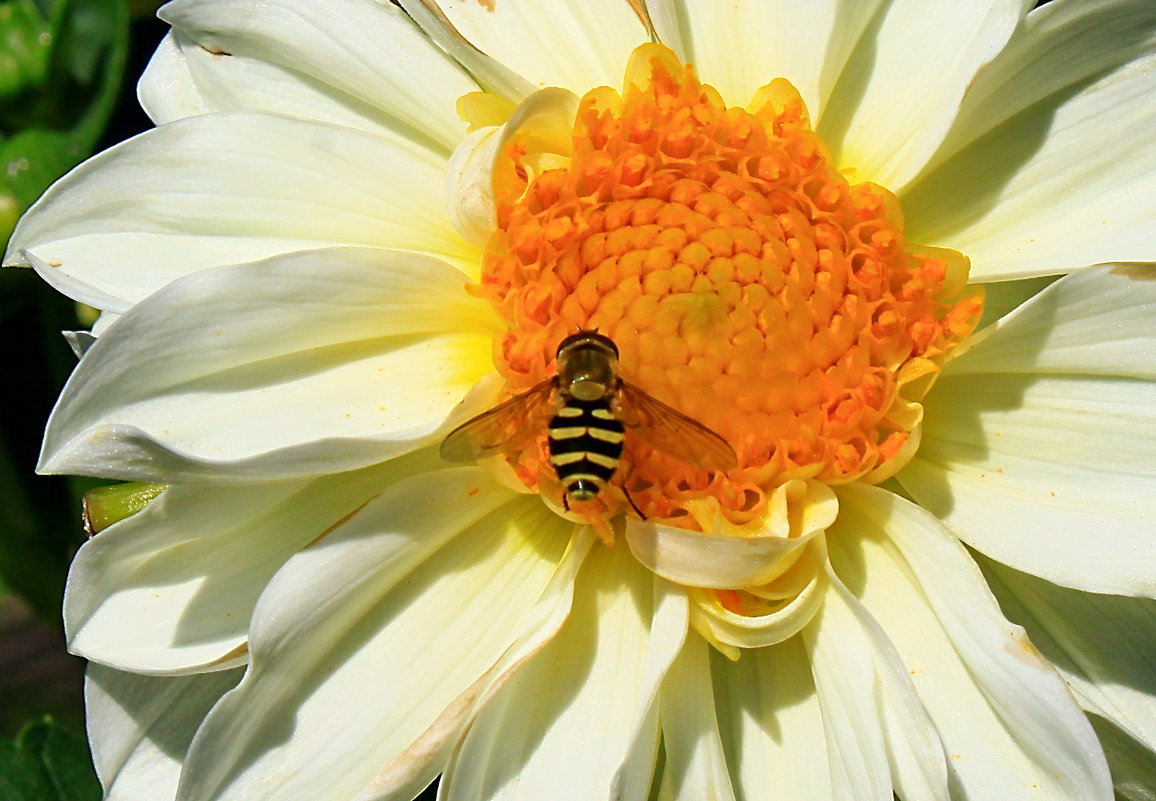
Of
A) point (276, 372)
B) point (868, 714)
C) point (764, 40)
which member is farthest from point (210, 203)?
point (868, 714)

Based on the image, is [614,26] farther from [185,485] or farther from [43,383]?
[43,383]

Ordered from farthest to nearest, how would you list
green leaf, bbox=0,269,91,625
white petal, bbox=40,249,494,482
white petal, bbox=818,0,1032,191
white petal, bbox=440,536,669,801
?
green leaf, bbox=0,269,91,625 < white petal, bbox=818,0,1032,191 < white petal, bbox=440,536,669,801 < white petal, bbox=40,249,494,482

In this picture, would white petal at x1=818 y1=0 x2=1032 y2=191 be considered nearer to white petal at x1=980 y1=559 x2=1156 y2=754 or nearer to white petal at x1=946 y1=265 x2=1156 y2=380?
white petal at x1=946 y1=265 x2=1156 y2=380

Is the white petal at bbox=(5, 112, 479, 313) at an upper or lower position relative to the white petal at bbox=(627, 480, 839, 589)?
upper

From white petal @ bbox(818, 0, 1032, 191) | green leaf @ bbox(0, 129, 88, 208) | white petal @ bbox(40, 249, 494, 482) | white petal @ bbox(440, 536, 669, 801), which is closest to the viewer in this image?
white petal @ bbox(40, 249, 494, 482)

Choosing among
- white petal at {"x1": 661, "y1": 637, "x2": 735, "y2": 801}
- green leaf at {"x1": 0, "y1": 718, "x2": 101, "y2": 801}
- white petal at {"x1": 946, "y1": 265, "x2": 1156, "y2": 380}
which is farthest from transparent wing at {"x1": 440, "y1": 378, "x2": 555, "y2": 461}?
green leaf at {"x1": 0, "y1": 718, "x2": 101, "y2": 801}

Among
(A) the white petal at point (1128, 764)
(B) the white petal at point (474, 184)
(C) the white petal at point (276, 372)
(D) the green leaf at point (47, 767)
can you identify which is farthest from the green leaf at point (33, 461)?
(A) the white petal at point (1128, 764)
